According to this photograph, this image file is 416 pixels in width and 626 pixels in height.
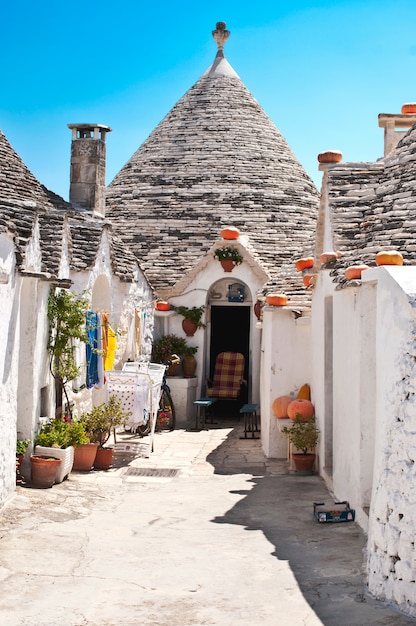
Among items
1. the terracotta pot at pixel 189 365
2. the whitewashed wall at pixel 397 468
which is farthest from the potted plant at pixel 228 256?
the whitewashed wall at pixel 397 468

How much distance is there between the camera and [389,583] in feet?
17.5

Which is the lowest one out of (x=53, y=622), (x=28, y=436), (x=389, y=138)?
(x=53, y=622)

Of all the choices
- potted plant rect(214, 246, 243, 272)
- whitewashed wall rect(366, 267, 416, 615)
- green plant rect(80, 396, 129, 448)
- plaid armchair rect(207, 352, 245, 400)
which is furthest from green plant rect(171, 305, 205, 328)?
whitewashed wall rect(366, 267, 416, 615)

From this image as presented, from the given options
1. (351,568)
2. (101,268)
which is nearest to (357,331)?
(351,568)

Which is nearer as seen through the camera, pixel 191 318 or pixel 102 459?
pixel 102 459

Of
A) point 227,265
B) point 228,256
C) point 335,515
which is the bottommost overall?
point 335,515

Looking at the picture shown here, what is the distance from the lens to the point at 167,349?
17203mm

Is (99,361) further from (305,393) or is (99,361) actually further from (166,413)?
(166,413)

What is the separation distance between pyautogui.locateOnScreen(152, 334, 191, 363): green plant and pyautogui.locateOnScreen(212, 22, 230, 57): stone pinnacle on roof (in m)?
10.3

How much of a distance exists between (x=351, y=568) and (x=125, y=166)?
1661 centimetres

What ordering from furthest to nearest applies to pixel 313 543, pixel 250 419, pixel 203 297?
pixel 203 297
pixel 250 419
pixel 313 543

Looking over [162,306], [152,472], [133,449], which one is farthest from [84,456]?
[162,306]

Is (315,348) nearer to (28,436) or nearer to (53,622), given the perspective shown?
(28,436)

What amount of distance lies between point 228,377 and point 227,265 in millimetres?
2611
